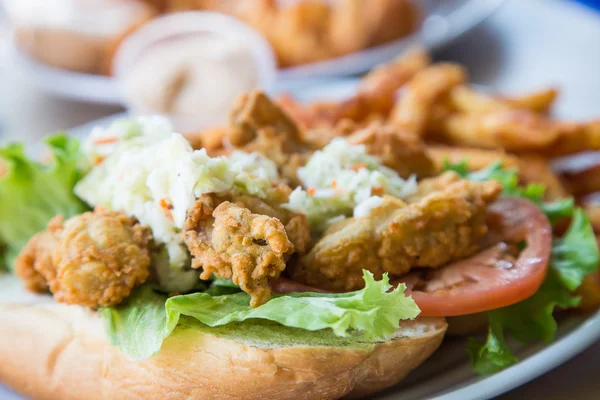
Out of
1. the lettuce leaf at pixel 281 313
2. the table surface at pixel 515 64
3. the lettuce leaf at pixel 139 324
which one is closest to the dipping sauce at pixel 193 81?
the table surface at pixel 515 64

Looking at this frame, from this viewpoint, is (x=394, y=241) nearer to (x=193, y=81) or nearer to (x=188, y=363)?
(x=188, y=363)

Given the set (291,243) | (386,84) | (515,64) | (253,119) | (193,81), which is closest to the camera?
(291,243)

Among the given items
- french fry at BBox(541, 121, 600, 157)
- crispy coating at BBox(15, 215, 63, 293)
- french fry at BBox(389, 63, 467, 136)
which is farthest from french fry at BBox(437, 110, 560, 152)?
crispy coating at BBox(15, 215, 63, 293)

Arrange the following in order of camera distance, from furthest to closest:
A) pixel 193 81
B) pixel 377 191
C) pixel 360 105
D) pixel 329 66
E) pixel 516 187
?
pixel 329 66 → pixel 193 81 → pixel 360 105 → pixel 516 187 → pixel 377 191

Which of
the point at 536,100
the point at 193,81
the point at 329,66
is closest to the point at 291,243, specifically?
the point at 536,100

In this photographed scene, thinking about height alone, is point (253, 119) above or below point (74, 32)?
above

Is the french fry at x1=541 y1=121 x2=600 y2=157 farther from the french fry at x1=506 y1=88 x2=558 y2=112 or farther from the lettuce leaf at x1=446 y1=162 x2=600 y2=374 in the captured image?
the lettuce leaf at x1=446 y1=162 x2=600 y2=374

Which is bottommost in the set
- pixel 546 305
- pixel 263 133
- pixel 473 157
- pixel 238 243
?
pixel 546 305
